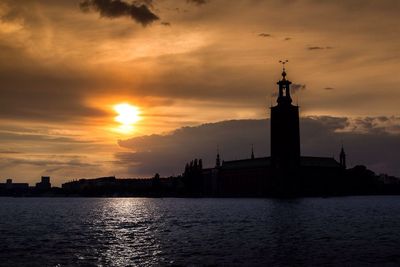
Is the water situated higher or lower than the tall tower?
lower

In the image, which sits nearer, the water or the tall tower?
the water

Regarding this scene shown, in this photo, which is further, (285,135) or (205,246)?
(285,135)

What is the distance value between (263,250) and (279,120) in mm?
147571

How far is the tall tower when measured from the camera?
7215 inches

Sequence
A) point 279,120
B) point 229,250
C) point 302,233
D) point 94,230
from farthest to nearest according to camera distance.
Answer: point 279,120
point 94,230
point 302,233
point 229,250

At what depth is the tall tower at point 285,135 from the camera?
183250mm

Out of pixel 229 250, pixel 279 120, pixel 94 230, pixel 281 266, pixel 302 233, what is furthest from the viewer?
pixel 279 120

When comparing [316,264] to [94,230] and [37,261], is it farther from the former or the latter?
[94,230]

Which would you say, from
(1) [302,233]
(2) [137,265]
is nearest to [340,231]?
(1) [302,233]

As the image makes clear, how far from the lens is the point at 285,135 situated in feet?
601

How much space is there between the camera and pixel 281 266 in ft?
109

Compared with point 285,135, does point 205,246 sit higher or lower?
lower

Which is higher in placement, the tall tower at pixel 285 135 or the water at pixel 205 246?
the tall tower at pixel 285 135

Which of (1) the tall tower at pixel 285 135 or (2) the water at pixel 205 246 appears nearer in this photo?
(2) the water at pixel 205 246
